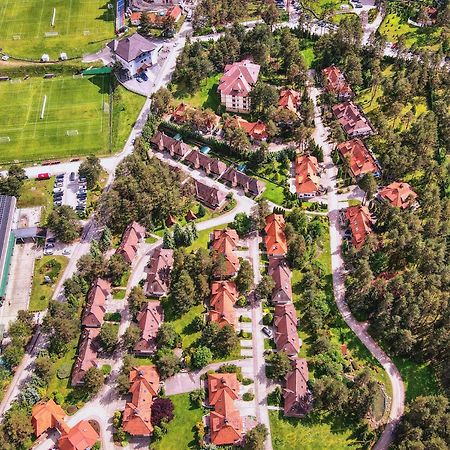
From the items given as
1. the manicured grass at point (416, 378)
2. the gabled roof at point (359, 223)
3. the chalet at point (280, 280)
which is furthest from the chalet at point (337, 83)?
the manicured grass at point (416, 378)

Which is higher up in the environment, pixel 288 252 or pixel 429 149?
pixel 429 149

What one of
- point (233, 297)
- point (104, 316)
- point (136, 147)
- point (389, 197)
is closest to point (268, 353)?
point (233, 297)

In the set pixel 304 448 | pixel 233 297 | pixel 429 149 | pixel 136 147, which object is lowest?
pixel 304 448

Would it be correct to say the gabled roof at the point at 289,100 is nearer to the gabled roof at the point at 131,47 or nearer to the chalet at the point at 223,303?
the gabled roof at the point at 131,47

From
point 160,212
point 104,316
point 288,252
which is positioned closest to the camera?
point 104,316

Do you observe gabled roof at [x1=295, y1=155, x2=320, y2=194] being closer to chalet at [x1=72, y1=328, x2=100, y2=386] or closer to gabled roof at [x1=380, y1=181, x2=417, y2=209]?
gabled roof at [x1=380, y1=181, x2=417, y2=209]

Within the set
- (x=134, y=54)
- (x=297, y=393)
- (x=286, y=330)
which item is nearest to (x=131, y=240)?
(x=286, y=330)

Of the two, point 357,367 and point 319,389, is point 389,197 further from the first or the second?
point 319,389
